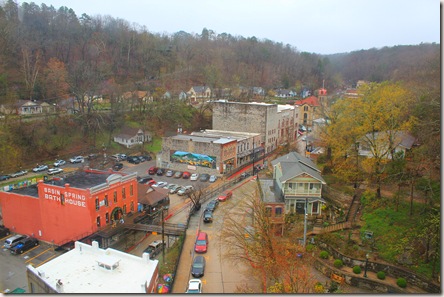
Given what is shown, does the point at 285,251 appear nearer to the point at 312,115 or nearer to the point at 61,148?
the point at 61,148

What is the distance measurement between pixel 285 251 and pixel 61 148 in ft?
101

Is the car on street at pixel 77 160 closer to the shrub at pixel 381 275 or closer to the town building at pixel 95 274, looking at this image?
the town building at pixel 95 274

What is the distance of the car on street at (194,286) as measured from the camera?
14.4 m

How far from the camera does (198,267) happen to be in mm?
16219

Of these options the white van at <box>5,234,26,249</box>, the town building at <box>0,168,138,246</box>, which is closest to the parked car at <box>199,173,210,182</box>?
the town building at <box>0,168,138,246</box>

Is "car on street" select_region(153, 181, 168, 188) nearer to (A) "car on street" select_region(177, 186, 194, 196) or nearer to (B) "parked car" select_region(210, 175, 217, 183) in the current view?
(A) "car on street" select_region(177, 186, 194, 196)

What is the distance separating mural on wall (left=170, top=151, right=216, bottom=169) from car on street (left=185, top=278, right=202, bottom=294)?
18.9m

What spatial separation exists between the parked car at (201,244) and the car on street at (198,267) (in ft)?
3.53

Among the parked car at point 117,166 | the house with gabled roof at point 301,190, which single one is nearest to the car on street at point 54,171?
the parked car at point 117,166

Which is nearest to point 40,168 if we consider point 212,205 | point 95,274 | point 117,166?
point 117,166

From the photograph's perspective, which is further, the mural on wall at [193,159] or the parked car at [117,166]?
the parked car at [117,166]

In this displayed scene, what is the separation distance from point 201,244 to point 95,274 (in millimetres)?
5967

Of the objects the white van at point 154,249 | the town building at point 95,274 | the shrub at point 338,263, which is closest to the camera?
the town building at point 95,274

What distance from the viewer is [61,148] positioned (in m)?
38.8
